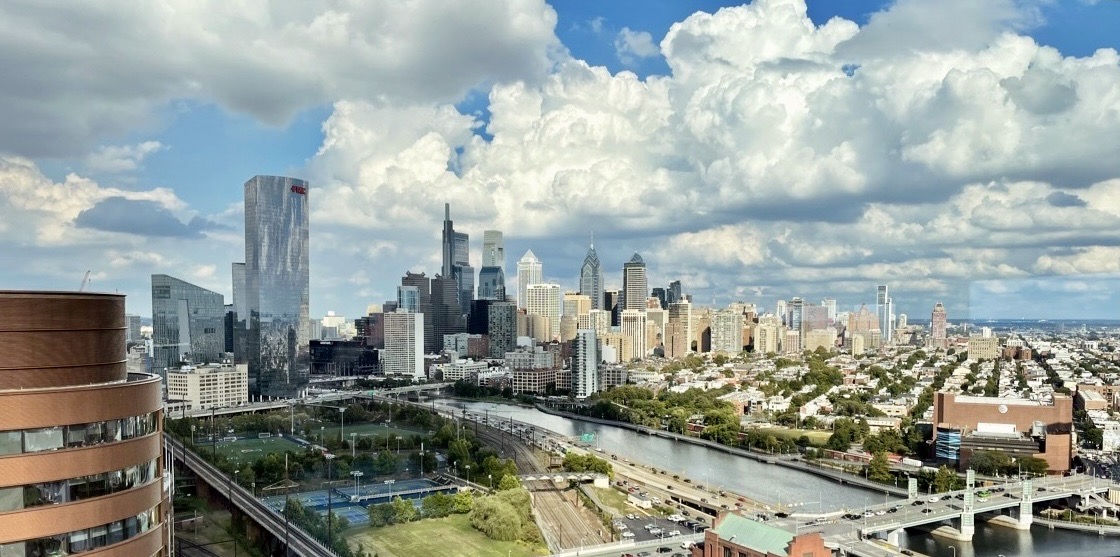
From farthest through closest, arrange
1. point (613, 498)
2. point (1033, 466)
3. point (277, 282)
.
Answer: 1. point (277, 282)
2. point (1033, 466)
3. point (613, 498)

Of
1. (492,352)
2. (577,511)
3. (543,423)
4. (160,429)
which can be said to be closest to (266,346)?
(543,423)

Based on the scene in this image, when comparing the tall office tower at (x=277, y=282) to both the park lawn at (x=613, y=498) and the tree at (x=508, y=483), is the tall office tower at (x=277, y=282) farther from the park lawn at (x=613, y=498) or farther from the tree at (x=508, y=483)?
the tree at (x=508, y=483)

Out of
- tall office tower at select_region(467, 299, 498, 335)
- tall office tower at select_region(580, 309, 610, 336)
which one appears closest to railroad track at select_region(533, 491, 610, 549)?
tall office tower at select_region(580, 309, 610, 336)

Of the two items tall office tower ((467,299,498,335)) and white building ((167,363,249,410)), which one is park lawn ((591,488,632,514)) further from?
tall office tower ((467,299,498,335))

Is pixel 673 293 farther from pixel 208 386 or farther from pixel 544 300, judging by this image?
pixel 208 386

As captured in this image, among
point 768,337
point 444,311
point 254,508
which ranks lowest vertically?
point 254,508

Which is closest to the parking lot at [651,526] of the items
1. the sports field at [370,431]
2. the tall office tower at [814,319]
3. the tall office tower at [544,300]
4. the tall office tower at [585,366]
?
the sports field at [370,431]

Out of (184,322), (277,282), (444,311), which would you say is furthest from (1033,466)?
(444,311)
